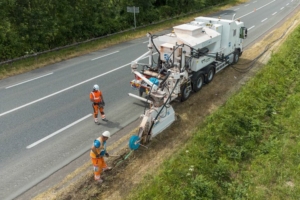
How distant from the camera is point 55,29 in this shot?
Result: 1962cm

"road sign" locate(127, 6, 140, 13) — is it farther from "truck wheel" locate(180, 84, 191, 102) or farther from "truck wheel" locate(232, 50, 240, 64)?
"truck wheel" locate(180, 84, 191, 102)

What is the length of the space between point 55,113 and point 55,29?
1064 centimetres

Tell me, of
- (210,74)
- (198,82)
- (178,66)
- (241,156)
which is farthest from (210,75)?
(241,156)

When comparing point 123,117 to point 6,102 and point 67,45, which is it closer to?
point 6,102

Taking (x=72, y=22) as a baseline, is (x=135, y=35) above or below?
below

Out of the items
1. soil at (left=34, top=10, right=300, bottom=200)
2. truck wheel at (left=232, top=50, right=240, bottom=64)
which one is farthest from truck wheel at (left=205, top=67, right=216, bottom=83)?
truck wheel at (left=232, top=50, right=240, bottom=64)

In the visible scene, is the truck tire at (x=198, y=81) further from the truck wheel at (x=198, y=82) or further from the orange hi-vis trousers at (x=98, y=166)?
the orange hi-vis trousers at (x=98, y=166)

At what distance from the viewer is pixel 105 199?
7.06 meters

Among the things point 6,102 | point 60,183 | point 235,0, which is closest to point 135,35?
point 6,102

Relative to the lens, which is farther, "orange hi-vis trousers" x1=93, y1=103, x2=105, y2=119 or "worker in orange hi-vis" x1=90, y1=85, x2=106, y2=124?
"orange hi-vis trousers" x1=93, y1=103, x2=105, y2=119

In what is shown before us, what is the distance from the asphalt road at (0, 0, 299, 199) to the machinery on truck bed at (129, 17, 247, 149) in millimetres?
1555

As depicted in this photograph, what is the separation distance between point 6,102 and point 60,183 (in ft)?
21.5

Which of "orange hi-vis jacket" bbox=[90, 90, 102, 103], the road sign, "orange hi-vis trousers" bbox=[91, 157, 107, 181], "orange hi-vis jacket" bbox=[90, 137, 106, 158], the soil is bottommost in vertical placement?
the soil

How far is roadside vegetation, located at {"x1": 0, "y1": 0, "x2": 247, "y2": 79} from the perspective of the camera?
1740 centimetres
